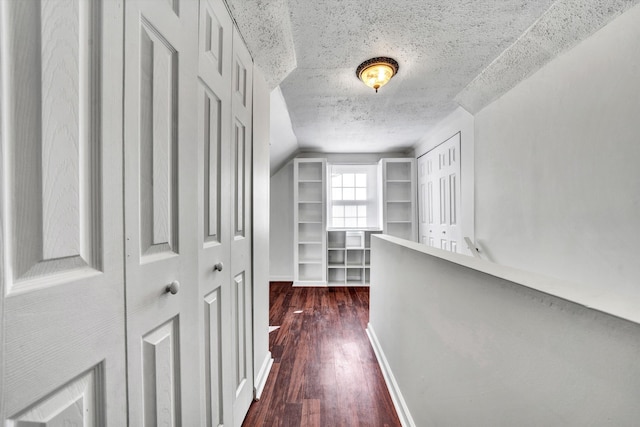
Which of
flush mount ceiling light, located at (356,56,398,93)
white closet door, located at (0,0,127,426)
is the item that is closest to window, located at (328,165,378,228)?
flush mount ceiling light, located at (356,56,398,93)

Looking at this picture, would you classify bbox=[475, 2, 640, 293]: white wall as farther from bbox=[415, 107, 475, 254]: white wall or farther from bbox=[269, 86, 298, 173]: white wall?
bbox=[269, 86, 298, 173]: white wall

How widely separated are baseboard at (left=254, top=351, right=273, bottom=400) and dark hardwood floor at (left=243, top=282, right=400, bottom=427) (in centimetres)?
3

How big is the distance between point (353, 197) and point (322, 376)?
3263 millimetres

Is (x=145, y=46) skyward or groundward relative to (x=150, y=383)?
skyward

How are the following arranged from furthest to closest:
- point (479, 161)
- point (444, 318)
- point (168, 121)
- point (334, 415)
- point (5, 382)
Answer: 1. point (479, 161)
2. point (334, 415)
3. point (444, 318)
4. point (168, 121)
5. point (5, 382)

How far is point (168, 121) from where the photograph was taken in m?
0.76

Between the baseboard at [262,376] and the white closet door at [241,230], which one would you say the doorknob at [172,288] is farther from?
the baseboard at [262,376]

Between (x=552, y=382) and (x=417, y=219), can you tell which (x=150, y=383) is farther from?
(x=417, y=219)

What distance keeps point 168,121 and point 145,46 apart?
7.1 inches

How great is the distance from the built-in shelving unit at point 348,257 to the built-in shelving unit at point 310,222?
0.18 m

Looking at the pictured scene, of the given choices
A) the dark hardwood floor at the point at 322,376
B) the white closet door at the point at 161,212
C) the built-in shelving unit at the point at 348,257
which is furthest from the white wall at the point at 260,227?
the built-in shelving unit at the point at 348,257

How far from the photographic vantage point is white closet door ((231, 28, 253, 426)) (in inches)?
51.6

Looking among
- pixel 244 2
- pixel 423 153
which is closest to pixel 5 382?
pixel 244 2

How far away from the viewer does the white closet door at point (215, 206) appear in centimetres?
99
